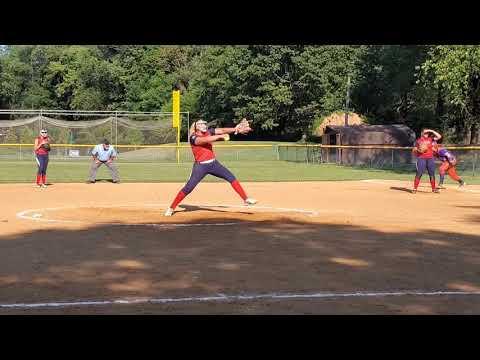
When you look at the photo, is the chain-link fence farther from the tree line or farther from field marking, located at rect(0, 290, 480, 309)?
field marking, located at rect(0, 290, 480, 309)

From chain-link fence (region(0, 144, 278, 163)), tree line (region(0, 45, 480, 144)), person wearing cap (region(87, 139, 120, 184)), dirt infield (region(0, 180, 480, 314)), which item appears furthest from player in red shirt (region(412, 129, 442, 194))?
tree line (region(0, 45, 480, 144))

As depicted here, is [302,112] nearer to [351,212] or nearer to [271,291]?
[351,212]

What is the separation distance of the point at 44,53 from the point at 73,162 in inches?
2000

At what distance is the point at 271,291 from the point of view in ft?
23.7

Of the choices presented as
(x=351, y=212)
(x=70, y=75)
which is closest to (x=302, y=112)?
(x=70, y=75)

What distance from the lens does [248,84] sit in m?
72.9

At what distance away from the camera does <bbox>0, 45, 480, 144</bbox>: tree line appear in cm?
6775

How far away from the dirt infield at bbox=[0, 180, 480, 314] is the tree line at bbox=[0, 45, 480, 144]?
41.9 metres

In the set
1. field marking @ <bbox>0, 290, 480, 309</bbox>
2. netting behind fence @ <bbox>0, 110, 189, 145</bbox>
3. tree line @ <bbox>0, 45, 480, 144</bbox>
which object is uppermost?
tree line @ <bbox>0, 45, 480, 144</bbox>

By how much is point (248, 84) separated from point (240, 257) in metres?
64.5

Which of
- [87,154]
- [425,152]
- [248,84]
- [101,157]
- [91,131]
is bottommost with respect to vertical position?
[87,154]

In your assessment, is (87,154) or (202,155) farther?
(87,154)

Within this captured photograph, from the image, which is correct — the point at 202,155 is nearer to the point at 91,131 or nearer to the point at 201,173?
the point at 201,173

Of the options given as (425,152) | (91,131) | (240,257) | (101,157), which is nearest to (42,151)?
(101,157)
